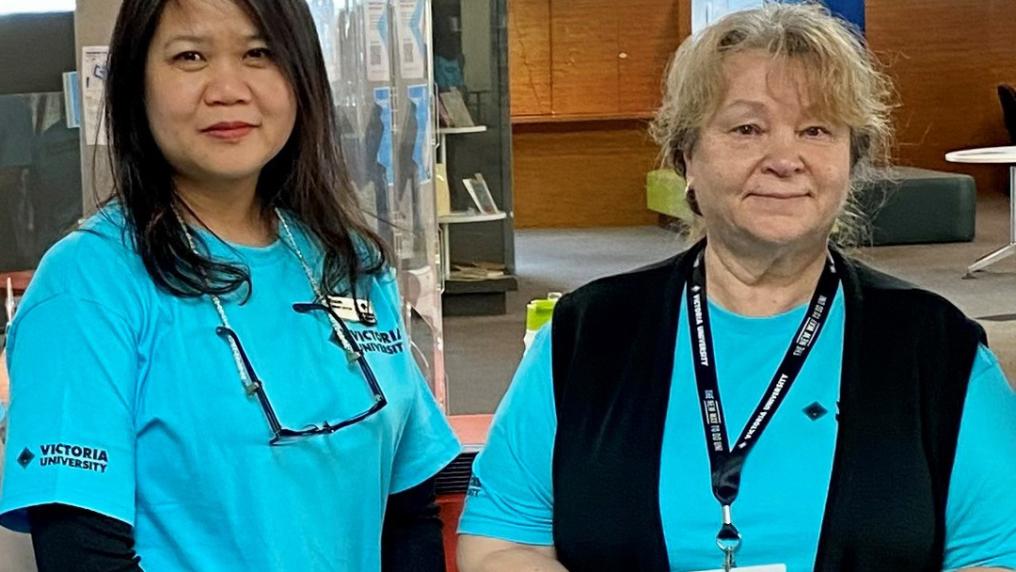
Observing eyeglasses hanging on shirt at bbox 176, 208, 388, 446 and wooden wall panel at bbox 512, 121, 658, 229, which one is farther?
wooden wall panel at bbox 512, 121, 658, 229

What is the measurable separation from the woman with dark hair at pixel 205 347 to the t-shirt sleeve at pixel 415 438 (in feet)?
0.13

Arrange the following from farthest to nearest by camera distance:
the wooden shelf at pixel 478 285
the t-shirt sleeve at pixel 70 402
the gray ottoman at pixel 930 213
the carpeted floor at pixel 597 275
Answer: the gray ottoman at pixel 930 213
the wooden shelf at pixel 478 285
the carpeted floor at pixel 597 275
the t-shirt sleeve at pixel 70 402

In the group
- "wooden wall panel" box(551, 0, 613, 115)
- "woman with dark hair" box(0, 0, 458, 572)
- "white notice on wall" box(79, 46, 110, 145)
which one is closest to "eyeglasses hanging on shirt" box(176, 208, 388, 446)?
"woman with dark hair" box(0, 0, 458, 572)

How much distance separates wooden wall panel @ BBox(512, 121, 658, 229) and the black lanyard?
11.1 metres

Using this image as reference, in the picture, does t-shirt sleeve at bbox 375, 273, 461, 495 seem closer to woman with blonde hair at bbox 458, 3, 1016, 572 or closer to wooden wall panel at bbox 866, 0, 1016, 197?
woman with blonde hair at bbox 458, 3, 1016, 572

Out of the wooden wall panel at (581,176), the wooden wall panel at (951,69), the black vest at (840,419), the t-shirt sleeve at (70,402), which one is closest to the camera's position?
the t-shirt sleeve at (70,402)

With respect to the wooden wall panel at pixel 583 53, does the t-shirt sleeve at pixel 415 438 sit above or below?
below

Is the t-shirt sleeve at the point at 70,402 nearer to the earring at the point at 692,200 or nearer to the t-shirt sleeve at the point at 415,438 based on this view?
the t-shirt sleeve at the point at 415,438

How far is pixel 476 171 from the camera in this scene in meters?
8.15

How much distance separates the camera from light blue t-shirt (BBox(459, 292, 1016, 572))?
153cm

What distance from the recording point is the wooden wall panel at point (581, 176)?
41.7 ft

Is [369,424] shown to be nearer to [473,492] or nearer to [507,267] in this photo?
[473,492]

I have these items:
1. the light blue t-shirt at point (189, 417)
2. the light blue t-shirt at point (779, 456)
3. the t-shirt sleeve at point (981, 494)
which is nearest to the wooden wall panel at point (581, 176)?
the light blue t-shirt at point (779, 456)

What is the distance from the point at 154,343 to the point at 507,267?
6998 millimetres
